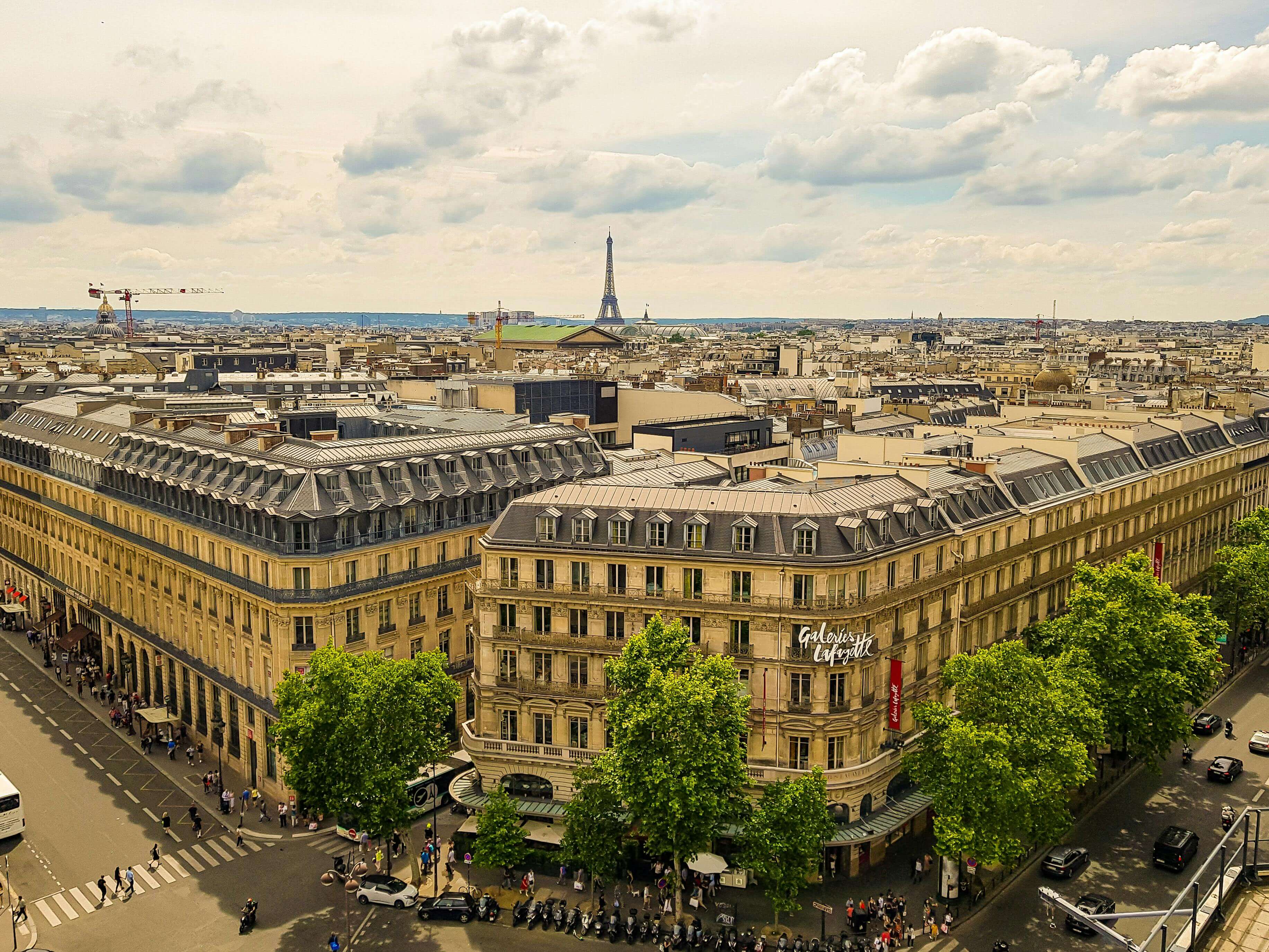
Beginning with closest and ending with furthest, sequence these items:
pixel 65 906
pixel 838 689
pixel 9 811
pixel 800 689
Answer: pixel 65 906
pixel 800 689
pixel 838 689
pixel 9 811

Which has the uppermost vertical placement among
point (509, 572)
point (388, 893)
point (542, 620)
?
point (509, 572)

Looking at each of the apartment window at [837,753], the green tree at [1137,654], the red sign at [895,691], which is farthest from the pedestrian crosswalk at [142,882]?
the green tree at [1137,654]

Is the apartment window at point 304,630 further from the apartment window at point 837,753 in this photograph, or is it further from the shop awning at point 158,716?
the apartment window at point 837,753

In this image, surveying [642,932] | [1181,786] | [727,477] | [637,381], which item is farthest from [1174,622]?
[637,381]

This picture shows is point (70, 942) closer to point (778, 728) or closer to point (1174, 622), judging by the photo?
point (778, 728)

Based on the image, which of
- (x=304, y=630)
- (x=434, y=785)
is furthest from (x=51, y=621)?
(x=434, y=785)

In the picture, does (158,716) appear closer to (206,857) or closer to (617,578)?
(206,857)

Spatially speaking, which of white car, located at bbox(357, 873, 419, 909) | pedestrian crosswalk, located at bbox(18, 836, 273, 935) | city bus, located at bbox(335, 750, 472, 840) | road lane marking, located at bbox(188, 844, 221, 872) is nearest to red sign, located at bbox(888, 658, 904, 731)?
city bus, located at bbox(335, 750, 472, 840)
